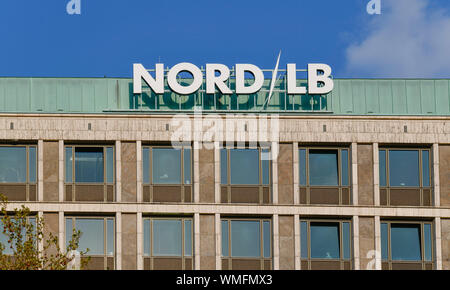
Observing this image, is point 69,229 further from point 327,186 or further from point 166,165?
point 327,186

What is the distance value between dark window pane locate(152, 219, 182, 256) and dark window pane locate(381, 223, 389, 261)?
402 inches

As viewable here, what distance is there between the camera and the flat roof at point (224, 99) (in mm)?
43344

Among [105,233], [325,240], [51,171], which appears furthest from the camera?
[325,240]

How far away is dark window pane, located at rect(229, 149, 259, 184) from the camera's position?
1684 inches

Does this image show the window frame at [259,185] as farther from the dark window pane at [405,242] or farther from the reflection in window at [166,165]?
the dark window pane at [405,242]

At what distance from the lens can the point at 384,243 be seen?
4244 cm

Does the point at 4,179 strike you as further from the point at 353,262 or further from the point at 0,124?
the point at 353,262

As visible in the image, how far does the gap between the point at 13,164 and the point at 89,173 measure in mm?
3842

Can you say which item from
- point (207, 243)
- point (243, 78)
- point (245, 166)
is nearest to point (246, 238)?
point (207, 243)

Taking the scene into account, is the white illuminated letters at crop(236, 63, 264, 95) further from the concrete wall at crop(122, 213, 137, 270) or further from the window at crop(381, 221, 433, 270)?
the window at crop(381, 221, 433, 270)

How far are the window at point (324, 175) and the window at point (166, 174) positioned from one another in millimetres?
5797

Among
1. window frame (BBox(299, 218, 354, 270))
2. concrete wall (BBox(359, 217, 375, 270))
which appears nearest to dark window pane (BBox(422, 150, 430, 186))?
concrete wall (BBox(359, 217, 375, 270))

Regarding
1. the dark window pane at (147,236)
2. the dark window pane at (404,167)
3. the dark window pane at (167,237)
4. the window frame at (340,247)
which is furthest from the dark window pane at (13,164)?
the dark window pane at (404,167)

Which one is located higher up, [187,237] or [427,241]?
[187,237]
